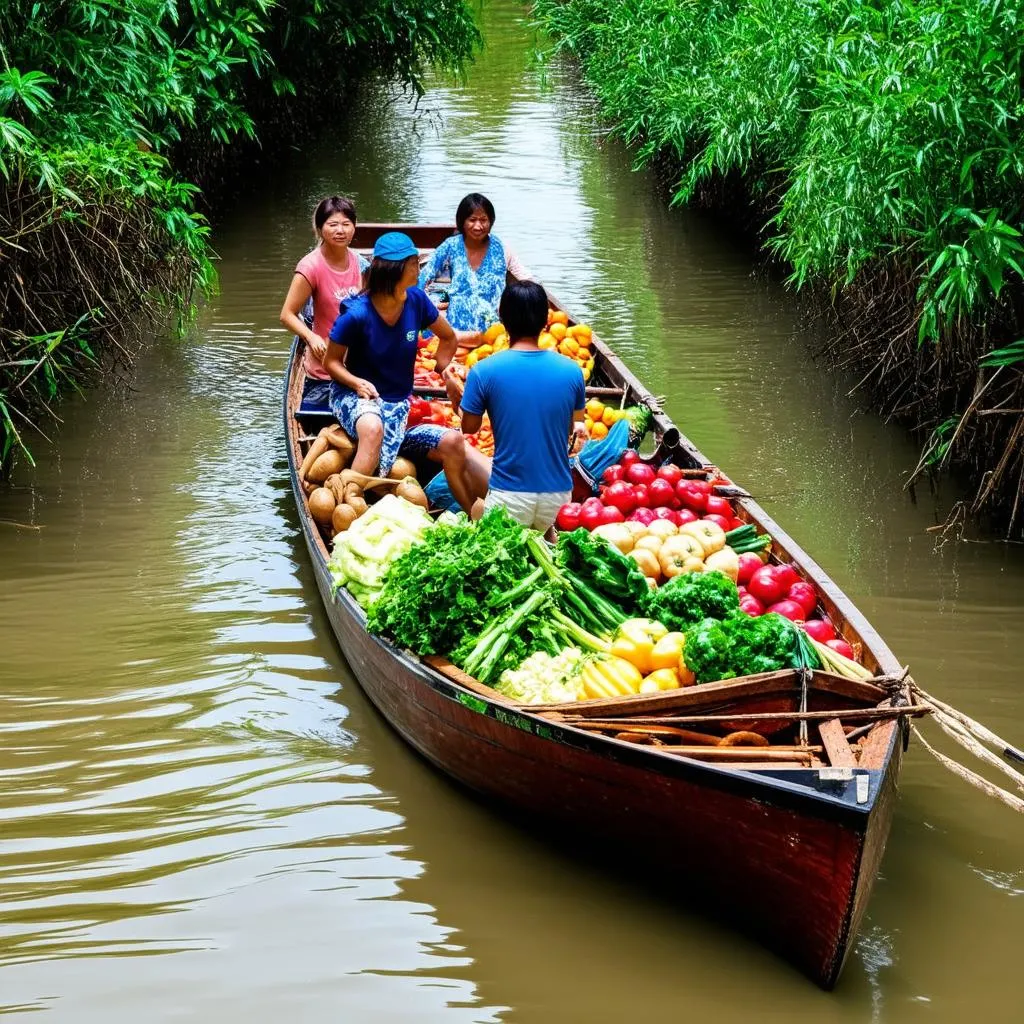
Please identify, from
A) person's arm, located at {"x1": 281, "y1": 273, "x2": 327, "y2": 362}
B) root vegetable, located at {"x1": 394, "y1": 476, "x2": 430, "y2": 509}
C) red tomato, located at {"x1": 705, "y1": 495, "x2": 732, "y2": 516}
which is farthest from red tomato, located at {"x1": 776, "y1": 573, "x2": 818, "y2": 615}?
person's arm, located at {"x1": 281, "y1": 273, "x2": 327, "y2": 362}

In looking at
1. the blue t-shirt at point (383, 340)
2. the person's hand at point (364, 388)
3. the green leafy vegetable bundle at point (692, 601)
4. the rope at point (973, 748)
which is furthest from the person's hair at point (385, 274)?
the rope at point (973, 748)

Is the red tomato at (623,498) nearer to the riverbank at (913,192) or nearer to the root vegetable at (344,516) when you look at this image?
the root vegetable at (344,516)

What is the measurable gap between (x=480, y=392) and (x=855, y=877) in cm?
256

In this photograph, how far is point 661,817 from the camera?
4.14 m

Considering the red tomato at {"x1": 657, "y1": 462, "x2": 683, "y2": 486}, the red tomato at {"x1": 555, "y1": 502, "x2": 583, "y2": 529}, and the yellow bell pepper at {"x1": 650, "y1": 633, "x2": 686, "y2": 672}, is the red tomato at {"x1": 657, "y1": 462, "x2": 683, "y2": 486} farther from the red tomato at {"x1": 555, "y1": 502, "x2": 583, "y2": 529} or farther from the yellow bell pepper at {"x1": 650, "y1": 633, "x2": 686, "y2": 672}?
the yellow bell pepper at {"x1": 650, "y1": 633, "x2": 686, "y2": 672}

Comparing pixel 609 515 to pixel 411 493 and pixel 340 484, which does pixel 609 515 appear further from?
pixel 340 484

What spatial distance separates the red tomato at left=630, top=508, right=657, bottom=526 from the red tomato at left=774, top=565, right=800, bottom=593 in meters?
0.70

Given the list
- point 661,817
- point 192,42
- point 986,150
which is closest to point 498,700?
point 661,817

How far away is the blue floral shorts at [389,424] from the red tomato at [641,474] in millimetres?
937

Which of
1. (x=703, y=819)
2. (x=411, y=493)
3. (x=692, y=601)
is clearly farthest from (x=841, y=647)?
(x=411, y=493)

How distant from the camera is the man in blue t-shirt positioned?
5402 mm

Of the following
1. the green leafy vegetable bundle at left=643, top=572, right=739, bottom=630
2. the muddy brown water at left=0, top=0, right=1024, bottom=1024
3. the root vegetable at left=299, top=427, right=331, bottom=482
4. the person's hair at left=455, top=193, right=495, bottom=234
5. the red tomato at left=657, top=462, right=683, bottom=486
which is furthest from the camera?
the person's hair at left=455, top=193, right=495, bottom=234

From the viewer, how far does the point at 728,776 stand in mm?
Answer: 3846

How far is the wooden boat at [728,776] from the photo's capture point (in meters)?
3.80
